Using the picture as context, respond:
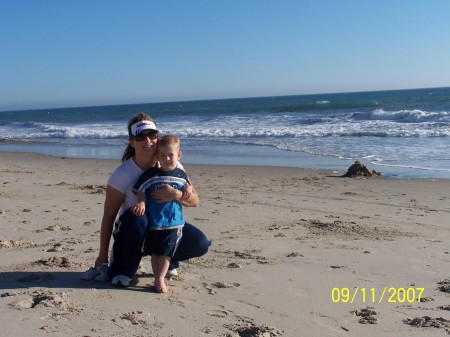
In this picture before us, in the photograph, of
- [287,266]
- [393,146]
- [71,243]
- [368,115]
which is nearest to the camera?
[287,266]

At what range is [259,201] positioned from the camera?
7.90m

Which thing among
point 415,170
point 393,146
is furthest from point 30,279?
point 393,146

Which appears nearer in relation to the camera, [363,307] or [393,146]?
[363,307]

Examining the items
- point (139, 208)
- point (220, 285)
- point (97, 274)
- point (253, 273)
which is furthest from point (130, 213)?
point (253, 273)

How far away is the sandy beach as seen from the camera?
10.4ft

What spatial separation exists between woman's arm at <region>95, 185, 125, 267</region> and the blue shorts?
31cm

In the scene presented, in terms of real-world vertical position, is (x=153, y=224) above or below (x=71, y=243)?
above

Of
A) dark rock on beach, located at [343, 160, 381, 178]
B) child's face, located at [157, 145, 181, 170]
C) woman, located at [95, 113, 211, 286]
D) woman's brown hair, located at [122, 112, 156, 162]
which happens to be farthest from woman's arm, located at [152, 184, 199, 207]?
dark rock on beach, located at [343, 160, 381, 178]

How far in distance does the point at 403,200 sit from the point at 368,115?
23.5 meters

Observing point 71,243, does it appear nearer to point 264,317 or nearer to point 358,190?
point 264,317

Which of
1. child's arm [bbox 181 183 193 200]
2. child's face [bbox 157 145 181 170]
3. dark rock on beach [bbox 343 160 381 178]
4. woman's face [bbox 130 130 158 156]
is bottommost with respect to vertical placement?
dark rock on beach [bbox 343 160 381 178]

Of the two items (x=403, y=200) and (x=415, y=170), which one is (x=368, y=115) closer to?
(x=415, y=170)

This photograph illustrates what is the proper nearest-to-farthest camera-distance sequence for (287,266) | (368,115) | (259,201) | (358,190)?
(287,266), (259,201), (358,190), (368,115)

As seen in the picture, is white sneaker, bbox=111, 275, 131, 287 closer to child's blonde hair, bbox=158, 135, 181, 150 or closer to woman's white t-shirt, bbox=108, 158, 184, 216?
woman's white t-shirt, bbox=108, 158, 184, 216
